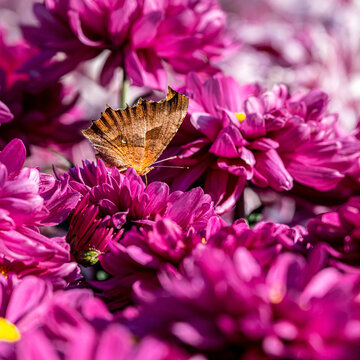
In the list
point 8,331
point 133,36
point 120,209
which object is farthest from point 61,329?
point 133,36

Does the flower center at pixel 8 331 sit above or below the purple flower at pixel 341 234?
above

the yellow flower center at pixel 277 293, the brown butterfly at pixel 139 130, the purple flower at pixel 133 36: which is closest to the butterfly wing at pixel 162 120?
the brown butterfly at pixel 139 130

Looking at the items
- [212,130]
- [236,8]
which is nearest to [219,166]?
[212,130]

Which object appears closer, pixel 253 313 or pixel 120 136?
pixel 253 313

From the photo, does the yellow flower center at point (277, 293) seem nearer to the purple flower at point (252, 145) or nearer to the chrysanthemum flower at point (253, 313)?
the chrysanthemum flower at point (253, 313)

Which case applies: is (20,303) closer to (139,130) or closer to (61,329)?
(61,329)

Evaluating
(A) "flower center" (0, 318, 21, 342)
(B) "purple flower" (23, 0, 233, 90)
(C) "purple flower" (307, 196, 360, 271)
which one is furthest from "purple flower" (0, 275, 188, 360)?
(B) "purple flower" (23, 0, 233, 90)

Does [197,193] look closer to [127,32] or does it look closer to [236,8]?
[127,32]
